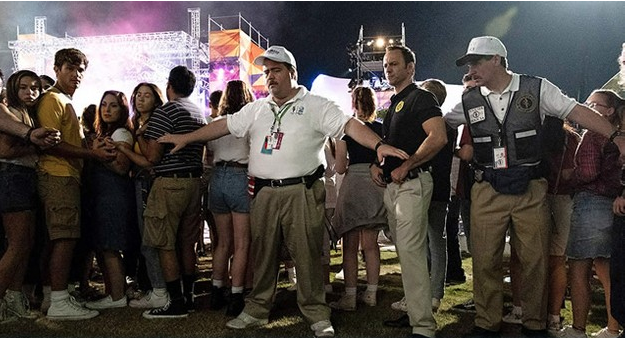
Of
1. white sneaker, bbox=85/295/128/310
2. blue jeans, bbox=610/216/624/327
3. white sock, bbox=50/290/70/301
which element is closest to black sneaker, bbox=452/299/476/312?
blue jeans, bbox=610/216/624/327

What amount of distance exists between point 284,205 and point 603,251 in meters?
1.97

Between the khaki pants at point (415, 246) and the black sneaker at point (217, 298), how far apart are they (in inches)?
60.3

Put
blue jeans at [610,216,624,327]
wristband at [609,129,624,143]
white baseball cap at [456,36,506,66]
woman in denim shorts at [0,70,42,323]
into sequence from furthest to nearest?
woman in denim shorts at [0,70,42,323] → white baseball cap at [456,36,506,66] → wristband at [609,129,624,143] → blue jeans at [610,216,624,327]

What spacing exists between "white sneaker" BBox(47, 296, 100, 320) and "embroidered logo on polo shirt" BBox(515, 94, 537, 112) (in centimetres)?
318

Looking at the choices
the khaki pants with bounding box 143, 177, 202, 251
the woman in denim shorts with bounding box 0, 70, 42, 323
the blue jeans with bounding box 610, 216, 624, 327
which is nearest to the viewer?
the blue jeans with bounding box 610, 216, 624, 327

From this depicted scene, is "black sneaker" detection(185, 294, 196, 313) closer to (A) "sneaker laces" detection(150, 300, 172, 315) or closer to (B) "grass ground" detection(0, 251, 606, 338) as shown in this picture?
(B) "grass ground" detection(0, 251, 606, 338)

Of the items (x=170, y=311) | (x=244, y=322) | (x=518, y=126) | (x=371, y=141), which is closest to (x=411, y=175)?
(x=371, y=141)

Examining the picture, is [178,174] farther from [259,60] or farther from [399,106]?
[399,106]

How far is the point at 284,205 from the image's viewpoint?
3.25 metres

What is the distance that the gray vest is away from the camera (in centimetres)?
296

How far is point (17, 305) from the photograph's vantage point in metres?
3.56

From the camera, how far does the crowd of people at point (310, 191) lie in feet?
9.89

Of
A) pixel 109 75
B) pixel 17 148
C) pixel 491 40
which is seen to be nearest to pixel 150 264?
pixel 17 148

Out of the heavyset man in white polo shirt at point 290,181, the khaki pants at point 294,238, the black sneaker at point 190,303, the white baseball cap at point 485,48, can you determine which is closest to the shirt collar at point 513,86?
the white baseball cap at point 485,48
